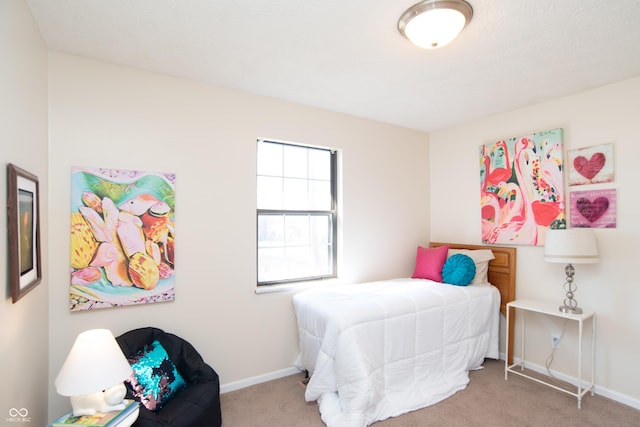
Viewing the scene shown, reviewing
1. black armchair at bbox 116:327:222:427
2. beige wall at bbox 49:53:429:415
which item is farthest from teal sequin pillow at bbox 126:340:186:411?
beige wall at bbox 49:53:429:415

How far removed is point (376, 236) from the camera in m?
3.59

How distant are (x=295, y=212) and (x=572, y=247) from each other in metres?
2.27

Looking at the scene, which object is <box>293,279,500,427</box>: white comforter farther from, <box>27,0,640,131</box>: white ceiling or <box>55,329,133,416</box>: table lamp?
<box>27,0,640,131</box>: white ceiling

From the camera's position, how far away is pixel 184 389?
2172 millimetres

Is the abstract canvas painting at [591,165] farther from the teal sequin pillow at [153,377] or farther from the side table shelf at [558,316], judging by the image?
the teal sequin pillow at [153,377]

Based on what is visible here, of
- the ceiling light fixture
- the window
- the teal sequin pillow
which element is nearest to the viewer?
the ceiling light fixture

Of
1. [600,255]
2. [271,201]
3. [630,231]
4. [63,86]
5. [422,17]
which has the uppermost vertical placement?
[422,17]

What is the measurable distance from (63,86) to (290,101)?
167 centimetres

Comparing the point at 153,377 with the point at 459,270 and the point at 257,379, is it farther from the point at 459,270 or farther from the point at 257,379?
the point at 459,270

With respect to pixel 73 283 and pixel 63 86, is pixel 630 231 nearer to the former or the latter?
pixel 73 283

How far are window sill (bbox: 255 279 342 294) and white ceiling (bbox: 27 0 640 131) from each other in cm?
169

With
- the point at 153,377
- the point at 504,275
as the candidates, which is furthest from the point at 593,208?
the point at 153,377

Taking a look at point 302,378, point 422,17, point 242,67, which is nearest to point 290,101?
point 242,67

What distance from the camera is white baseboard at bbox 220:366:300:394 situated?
2666mm
